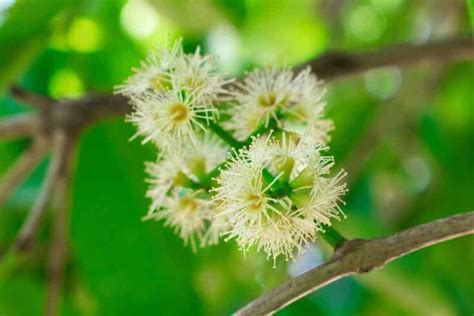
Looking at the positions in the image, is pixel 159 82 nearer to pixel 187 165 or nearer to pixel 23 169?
pixel 187 165

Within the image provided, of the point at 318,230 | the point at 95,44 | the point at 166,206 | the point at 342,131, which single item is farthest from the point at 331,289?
the point at 318,230

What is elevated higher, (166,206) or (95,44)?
(95,44)

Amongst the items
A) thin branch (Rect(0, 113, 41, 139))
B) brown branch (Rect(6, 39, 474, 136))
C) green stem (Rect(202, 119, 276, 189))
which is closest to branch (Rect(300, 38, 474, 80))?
brown branch (Rect(6, 39, 474, 136))

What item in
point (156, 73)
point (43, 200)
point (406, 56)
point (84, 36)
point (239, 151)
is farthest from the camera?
point (84, 36)

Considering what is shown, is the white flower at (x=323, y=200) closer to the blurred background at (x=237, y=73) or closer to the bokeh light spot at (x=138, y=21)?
the blurred background at (x=237, y=73)

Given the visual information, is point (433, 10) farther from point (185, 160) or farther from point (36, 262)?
point (185, 160)

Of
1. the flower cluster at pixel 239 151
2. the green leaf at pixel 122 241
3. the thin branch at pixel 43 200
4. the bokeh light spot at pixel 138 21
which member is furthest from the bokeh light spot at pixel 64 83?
the flower cluster at pixel 239 151

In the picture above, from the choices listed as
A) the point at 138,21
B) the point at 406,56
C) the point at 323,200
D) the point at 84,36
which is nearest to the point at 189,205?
the point at 323,200
